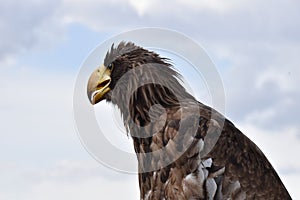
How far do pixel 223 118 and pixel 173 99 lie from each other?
0.95 meters

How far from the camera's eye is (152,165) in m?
16.8

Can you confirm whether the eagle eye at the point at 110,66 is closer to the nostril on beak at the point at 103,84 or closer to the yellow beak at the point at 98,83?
the yellow beak at the point at 98,83

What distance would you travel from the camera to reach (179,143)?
650 inches

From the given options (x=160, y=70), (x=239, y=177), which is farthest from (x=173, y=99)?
(x=239, y=177)

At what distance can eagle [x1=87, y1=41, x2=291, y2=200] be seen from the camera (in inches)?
643

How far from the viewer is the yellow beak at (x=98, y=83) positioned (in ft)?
57.1

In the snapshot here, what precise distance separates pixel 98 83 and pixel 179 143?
6.09 ft

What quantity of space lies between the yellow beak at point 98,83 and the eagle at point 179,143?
2cm

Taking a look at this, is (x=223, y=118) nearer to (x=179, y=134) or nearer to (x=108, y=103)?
(x=179, y=134)

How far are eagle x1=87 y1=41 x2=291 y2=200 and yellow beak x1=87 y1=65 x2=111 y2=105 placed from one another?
0.02 m

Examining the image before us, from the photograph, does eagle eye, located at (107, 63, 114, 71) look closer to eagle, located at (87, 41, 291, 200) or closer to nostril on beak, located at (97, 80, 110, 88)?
eagle, located at (87, 41, 291, 200)

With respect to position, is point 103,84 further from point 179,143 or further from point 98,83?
point 179,143

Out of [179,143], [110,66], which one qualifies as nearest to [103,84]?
[110,66]

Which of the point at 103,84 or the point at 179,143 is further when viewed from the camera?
the point at 103,84
